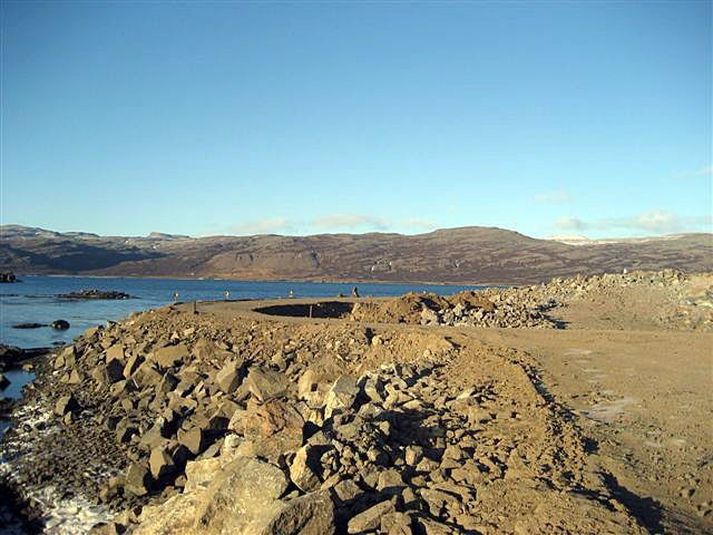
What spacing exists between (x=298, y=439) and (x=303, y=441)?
0.09 meters

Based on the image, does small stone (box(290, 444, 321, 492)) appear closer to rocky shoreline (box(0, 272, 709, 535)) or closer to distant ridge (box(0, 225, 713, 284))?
rocky shoreline (box(0, 272, 709, 535))

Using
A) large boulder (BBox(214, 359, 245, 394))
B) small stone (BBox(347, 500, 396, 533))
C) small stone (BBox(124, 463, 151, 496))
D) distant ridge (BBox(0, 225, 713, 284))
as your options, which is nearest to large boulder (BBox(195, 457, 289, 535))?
small stone (BBox(347, 500, 396, 533))

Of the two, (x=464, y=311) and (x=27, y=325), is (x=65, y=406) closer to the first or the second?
(x=464, y=311)

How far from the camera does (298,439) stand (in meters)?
9.10

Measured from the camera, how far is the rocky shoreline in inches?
300

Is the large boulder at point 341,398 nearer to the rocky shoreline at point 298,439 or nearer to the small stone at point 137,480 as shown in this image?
the rocky shoreline at point 298,439

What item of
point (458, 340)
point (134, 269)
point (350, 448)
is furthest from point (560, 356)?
point (134, 269)

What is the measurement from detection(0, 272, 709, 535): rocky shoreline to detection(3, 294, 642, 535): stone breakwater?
34mm

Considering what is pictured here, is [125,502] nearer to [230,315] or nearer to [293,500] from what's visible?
[293,500]

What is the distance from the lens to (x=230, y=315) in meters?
25.9

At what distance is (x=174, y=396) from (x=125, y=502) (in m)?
6.17

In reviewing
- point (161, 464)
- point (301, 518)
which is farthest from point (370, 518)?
point (161, 464)

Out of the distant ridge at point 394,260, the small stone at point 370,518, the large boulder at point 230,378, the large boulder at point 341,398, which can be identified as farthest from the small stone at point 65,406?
the distant ridge at point 394,260

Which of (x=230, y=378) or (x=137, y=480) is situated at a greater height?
(x=230, y=378)
